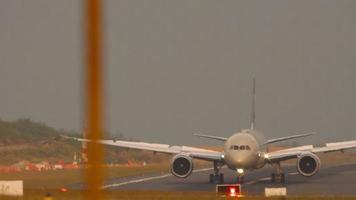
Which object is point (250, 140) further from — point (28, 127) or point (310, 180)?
point (28, 127)

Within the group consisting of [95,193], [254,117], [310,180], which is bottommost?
[95,193]

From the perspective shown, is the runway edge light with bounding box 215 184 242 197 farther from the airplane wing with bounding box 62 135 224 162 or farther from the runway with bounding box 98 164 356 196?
the airplane wing with bounding box 62 135 224 162

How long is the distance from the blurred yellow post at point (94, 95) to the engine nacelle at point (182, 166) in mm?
49609

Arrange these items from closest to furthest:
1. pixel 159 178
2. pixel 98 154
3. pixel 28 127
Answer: pixel 98 154 → pixel 159 178 → pixel 28 127

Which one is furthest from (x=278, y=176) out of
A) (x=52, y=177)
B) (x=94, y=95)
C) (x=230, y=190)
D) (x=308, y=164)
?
(x=94, y=95)

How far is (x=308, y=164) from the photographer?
55.7 m

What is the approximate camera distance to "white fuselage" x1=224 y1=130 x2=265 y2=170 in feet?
177

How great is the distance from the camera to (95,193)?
6.68m

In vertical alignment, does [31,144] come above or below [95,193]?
above

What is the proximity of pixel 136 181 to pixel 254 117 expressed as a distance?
62.1 feet

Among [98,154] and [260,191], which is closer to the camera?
[98,154]

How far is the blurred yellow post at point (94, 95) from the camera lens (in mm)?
6582

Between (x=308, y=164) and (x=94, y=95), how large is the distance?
49825 mm

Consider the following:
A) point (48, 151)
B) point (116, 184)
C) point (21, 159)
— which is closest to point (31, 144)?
point (48, 151)
